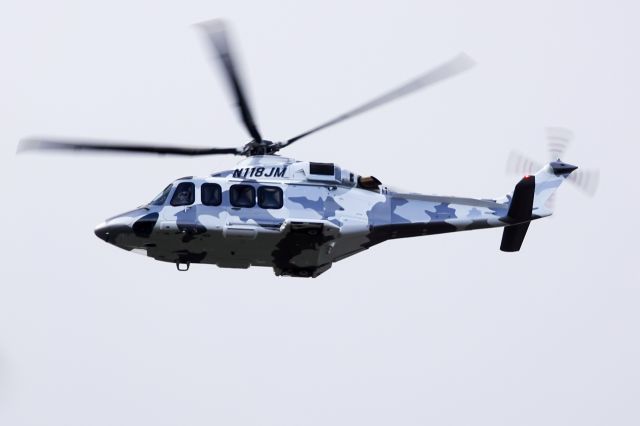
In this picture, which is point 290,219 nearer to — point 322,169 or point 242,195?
point 242,195

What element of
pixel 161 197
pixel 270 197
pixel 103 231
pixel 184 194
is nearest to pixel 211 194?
pixel 184 194

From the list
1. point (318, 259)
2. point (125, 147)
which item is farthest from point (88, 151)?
point (318, 259)

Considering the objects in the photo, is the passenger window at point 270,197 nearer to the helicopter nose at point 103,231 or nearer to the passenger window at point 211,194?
the passenger window at point 211,194

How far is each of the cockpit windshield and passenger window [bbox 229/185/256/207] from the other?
4.11ft

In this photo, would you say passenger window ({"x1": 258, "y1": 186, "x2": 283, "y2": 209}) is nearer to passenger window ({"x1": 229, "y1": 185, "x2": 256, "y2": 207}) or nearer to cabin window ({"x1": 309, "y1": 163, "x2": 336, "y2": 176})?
passenger window ({"x1": 229, "y1": 185, "x2": 256, "y2": 207})

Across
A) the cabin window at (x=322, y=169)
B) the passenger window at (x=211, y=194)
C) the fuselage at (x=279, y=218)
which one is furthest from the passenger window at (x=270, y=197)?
the cabin window at (x=322, y=169)

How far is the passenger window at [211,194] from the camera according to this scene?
22.8 metres

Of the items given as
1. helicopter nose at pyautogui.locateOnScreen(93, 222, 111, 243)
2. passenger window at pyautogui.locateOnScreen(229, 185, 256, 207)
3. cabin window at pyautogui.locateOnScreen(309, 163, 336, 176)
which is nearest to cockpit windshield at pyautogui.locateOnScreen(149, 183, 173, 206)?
helicopter nose at pyautogui.locateOnScreen(93, 222, 111, 243)

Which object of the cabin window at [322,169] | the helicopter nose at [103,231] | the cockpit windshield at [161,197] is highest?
the cabin window at [322,169]

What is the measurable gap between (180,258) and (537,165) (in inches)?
327

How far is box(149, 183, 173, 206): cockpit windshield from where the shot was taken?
23078mm

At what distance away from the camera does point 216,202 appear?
22.8 m

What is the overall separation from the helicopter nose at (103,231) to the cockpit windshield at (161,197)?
1000mm

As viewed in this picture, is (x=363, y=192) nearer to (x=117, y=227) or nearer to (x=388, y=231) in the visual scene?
(x=388, y=231)
